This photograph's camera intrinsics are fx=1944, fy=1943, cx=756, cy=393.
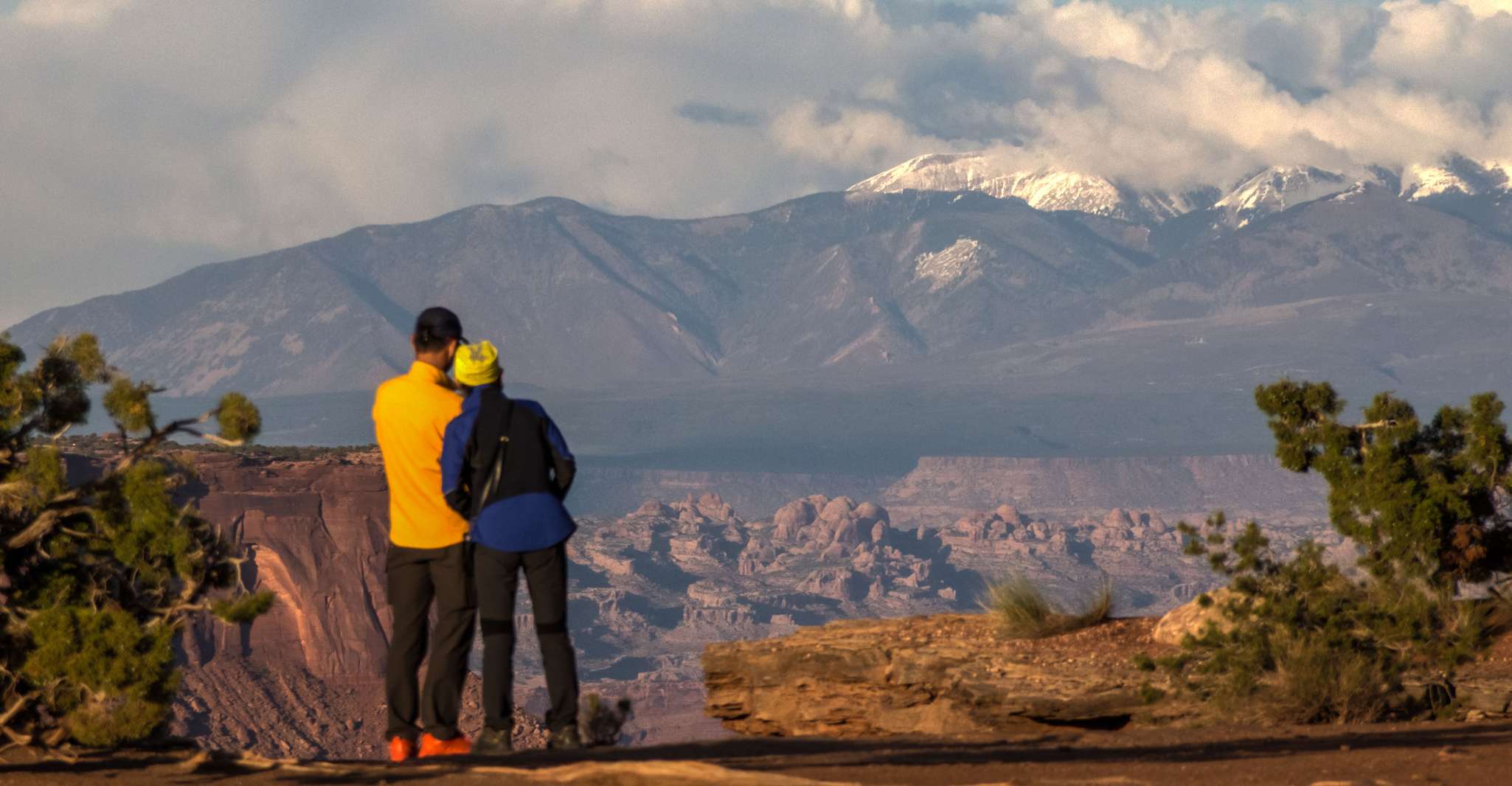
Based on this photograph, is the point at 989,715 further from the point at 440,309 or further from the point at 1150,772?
the point at 440,309

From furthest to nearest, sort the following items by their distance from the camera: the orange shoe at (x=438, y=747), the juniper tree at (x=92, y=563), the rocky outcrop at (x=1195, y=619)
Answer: the rocky outcrop at (x=1195, y=619) → the juniper tree at (x=92, y=563) → the orange shoe at (x=438, y=747)

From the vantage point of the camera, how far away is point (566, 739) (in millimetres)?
11742

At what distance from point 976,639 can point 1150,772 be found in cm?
811

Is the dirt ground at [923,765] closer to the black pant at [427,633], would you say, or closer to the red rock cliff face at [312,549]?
the black pant at [427,633]

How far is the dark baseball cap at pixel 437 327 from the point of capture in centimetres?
1184

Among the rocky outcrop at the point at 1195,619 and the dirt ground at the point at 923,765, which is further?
Result: the rocky outcrop at the point at 1195,619

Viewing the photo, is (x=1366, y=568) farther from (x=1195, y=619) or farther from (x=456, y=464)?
(x=456, y=464)

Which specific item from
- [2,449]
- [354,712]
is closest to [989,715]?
[2,449]

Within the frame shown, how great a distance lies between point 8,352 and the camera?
46.6ft

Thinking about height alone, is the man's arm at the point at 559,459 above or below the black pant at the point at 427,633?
above

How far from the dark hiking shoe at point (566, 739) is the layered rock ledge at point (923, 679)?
497cm

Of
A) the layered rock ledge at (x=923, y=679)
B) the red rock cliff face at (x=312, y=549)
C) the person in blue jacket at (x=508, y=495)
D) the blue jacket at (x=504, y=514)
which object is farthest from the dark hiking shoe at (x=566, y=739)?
the red rock cliff face at (x=312, y=549)

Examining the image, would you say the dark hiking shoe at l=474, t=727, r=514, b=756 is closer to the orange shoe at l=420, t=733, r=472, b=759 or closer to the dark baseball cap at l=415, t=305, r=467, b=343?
the orange shoe at l=420, t=733, r=472, b=759

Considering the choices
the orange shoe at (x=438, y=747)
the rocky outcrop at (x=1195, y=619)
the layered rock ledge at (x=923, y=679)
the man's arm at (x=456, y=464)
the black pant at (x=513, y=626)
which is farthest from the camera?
the rocky outcrop at (x=1195, y=619)
